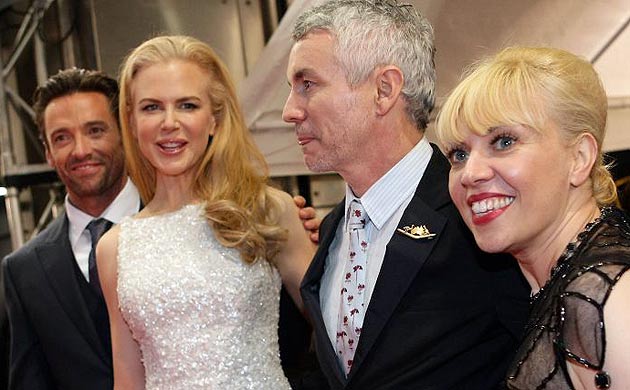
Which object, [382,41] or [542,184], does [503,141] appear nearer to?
[542,184]

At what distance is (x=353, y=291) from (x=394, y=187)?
269mm

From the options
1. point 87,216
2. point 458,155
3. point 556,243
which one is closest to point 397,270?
point 458,155

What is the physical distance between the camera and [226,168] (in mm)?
2605

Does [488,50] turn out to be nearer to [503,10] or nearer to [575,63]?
[503,10]

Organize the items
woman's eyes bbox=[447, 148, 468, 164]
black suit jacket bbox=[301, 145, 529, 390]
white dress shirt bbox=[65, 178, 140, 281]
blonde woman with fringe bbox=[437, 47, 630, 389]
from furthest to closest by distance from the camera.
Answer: white dress shirt bbox=[65, 178, 140, 281] < black suit jacket bbox=[301, 145, 529, 390] < woman's eyes bbox=[447, 148, 468, 164] < blonde woman with fringe bbox=[437, 47, 630, 389]

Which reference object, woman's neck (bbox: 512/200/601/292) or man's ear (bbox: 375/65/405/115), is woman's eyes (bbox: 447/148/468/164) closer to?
woman's neck (bbox: 512/200/601/292)

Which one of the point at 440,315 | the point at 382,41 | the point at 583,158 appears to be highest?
the point at 382,41

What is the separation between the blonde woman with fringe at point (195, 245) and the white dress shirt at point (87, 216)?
17.7 inches

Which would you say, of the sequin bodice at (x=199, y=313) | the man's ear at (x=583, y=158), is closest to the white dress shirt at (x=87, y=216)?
the sequin bodice at (x=199, y=313)

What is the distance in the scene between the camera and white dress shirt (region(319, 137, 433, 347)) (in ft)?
6.93

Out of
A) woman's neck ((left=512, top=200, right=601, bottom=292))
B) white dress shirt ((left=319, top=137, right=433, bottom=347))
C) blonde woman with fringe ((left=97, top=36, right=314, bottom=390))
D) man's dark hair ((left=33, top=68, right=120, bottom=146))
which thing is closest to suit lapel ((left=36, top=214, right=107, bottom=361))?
blonde woman with fringe ((left=97, top=36, right=314, bottom=390))

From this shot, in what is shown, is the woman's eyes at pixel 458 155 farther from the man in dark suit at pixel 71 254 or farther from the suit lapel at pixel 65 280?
the suit lapel at pixel 65 280

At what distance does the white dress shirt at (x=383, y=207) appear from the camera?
2.11m

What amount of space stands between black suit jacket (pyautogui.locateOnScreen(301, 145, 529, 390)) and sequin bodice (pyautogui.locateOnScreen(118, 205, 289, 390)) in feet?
1.75
